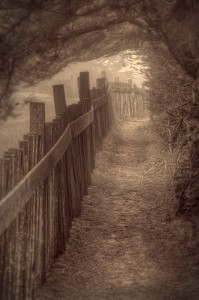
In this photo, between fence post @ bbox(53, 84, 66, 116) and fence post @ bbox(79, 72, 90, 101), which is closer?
fence post @ bbox(53, 84, 66, 116)

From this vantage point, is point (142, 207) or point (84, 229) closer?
point (84, 229)

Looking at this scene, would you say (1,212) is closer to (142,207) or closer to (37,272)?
(37,272)

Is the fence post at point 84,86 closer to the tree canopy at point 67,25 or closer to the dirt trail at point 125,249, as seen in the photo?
the dirt trail at point 125,249

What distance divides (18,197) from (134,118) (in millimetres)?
12697

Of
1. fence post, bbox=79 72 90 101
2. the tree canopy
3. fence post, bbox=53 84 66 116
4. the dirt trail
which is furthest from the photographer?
fence post, bbox=79 72 90 101

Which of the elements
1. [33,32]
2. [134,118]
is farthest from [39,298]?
[134,118]

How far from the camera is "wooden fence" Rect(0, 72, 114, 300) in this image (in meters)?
2.26

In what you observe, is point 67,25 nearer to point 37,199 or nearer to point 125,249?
point 37,199

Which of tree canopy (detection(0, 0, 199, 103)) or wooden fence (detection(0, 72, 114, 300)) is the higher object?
tree canopy (detection(0, 0, 199, 103))

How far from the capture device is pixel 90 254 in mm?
3564

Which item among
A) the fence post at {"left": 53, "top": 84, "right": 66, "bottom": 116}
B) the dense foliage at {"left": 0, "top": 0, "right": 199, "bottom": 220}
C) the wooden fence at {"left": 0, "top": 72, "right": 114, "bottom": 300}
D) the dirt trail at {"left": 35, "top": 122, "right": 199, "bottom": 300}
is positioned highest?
the dense foliage at {"left": 0, "top": 0, "right": 199, "bottom": 220}

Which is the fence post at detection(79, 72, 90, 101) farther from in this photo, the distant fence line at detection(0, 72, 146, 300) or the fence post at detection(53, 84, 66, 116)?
the fence post at detection(53, 84, 66, 116)

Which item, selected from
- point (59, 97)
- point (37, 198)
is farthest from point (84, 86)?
A: point (37, 198)

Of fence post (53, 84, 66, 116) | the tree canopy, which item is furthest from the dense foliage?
fence post (53, 84, 66, 116)
